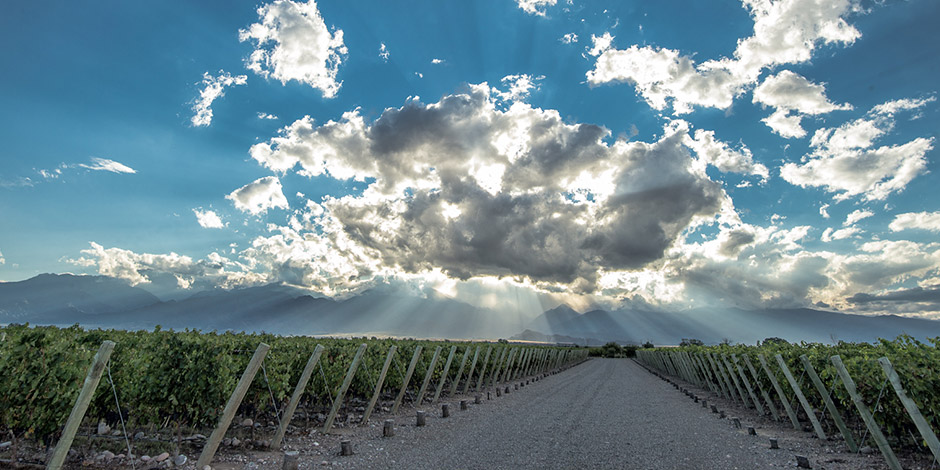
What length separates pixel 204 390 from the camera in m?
9.02

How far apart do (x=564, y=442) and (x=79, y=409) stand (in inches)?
376

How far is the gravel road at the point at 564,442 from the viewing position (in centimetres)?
923

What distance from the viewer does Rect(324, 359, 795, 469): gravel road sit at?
923 centimetres

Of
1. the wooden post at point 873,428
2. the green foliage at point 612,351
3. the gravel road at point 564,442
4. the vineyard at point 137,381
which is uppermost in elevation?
the vineyard at point 137,381

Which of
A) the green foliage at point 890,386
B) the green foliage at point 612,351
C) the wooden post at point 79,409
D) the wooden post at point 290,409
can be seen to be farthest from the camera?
the green foliage at point 612,351

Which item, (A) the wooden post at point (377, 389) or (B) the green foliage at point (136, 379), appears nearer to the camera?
(B) the green foliage at point (136, 379)

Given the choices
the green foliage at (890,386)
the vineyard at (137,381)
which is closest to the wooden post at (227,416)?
the vineyard at (137,381)

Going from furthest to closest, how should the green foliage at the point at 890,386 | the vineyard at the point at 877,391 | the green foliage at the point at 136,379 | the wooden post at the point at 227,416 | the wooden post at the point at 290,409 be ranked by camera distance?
the wooden post at the point at 290,409
the green foliage at the point at 890,386
the vineyard at the point at 877,391
the wooden post at the point at 227,416
the green foliage at the point at 136,379

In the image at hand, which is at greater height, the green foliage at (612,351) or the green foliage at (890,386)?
the green foliage at (890,386)

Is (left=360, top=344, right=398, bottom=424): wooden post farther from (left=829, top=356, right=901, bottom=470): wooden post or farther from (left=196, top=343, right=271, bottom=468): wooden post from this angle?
(left=829, top=356, right=901, bottom=470): wooden post

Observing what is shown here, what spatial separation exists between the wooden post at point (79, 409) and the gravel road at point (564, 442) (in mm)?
3887

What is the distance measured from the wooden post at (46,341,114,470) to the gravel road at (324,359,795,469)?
389 centimetres

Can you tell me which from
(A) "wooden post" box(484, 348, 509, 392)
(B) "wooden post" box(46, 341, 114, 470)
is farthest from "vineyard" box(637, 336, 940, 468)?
(A) "wooden post" box(484, 348, 509, 392)

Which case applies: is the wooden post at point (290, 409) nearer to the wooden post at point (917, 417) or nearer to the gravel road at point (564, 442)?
the gravel road at point (564, 442)
